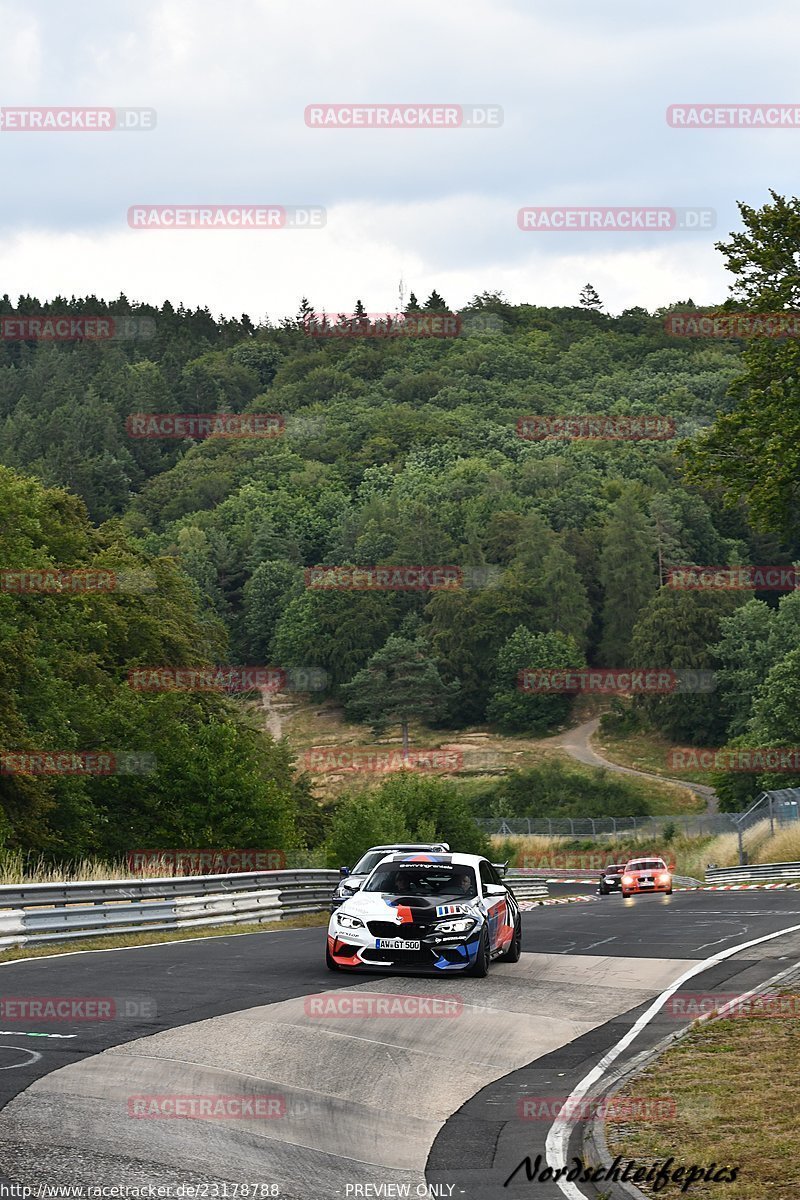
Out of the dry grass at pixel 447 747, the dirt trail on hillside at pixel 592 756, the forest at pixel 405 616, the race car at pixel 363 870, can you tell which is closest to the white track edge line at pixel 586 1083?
the race car at pixel 363 870

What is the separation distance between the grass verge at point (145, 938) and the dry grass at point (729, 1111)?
32.0 ft

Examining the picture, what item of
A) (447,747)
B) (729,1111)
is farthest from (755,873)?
(447,747)

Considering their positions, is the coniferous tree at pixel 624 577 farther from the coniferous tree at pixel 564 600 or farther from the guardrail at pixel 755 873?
the guardrail at pixel 755 873

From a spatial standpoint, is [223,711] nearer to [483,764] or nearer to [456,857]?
[456,857]

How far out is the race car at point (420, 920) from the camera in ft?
54.5

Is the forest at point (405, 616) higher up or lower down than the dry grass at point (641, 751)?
higher up

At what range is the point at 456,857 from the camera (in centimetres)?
1800

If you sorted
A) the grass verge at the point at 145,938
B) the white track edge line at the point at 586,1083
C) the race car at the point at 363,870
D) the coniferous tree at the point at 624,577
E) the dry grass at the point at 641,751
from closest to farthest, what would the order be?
the white track edge line at the point at 586,1083 → the race car at the point at 363,870 → the grass verge at the point at 145,938 → the dry grass at the point at 641,751 → the coniferous tree at the point at 624,577

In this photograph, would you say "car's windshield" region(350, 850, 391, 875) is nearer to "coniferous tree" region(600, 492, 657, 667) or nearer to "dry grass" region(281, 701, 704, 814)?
"dry grass" region(281, 701, 704, 814)

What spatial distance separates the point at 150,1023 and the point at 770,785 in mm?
81862

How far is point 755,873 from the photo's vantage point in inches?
1841

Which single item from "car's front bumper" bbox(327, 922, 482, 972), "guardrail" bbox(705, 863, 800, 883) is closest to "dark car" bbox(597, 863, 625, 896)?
"guardrail" bbox(705, 863, 800, 883)

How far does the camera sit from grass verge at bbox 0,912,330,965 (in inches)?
772

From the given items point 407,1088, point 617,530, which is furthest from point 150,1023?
point 617,530
